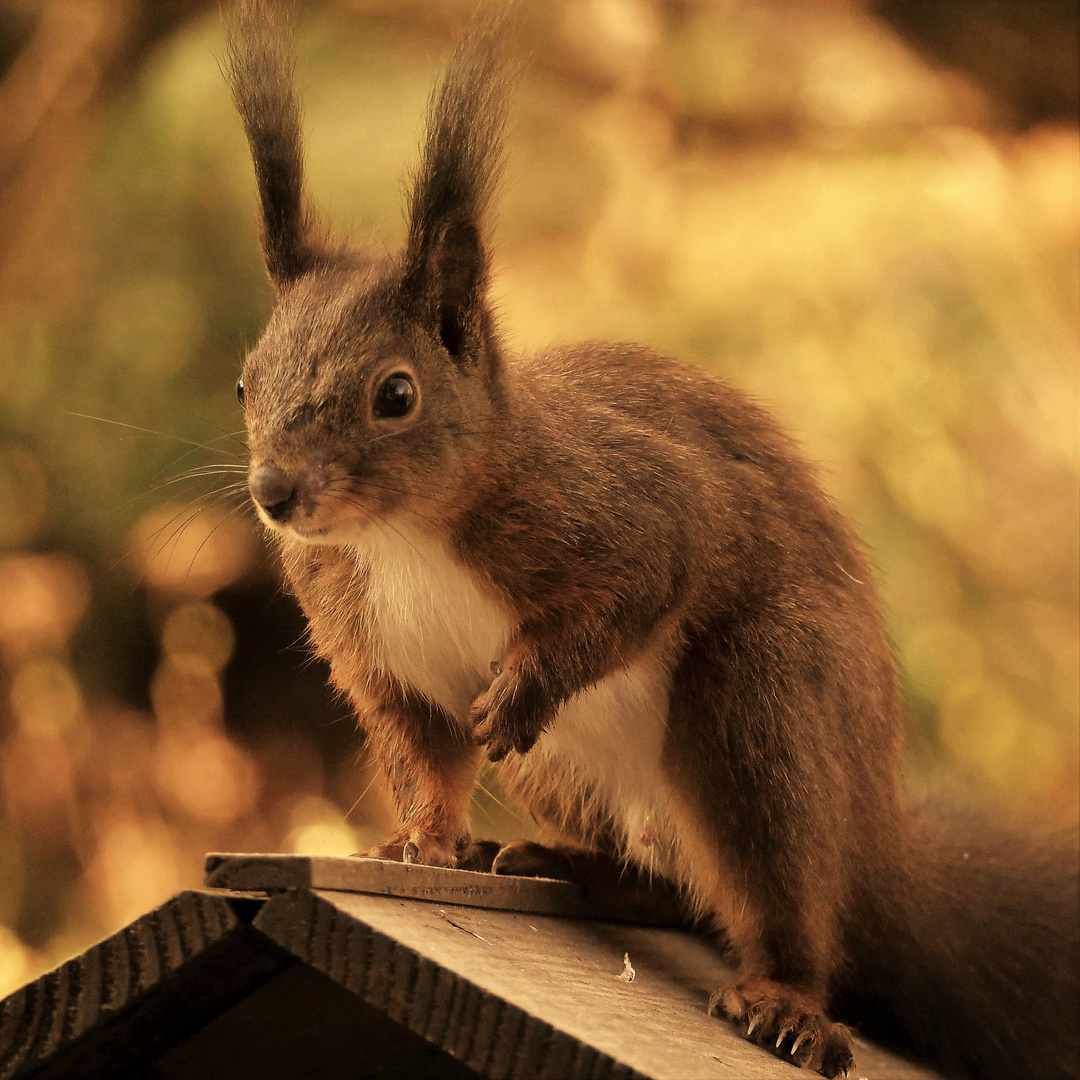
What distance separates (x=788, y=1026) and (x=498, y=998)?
695mm

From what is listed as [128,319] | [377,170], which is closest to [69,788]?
[128,319]

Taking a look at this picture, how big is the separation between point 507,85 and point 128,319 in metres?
2.45

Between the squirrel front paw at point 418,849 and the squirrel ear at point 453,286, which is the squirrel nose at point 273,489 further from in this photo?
the squirrel front paw at point 418,849

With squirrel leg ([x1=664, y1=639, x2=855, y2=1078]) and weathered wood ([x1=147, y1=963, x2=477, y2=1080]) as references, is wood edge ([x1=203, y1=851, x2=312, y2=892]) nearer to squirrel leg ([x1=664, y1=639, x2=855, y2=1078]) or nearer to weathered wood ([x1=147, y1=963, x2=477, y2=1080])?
weathered wood ([x1=147, y1=963, x2=477, y2=1080])

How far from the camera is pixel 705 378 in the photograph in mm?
2416

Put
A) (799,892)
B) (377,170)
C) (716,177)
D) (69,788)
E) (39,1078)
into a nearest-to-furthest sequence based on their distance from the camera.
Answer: (39,1078) < (799,892) < (377,170) < (69,788) < (716,177)

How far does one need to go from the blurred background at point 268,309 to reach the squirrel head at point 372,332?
6.16 feet

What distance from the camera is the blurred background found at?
395 centimetres

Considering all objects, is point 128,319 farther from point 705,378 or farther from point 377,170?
point 705,378

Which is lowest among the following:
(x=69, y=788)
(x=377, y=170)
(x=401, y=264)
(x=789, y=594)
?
(x=69, y=788)

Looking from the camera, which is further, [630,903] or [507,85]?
[630,903]

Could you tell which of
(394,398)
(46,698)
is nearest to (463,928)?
(394,398)

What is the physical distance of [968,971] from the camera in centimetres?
230

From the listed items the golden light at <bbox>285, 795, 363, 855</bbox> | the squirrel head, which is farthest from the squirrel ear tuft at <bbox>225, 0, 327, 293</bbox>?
the golden light at <bbox>285, 795, 363, 855</bbox>
